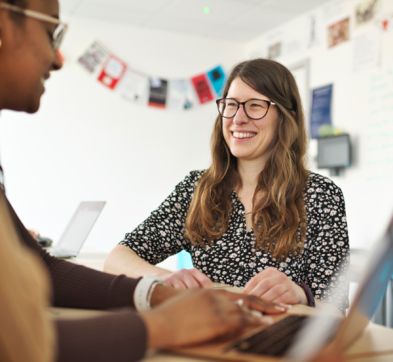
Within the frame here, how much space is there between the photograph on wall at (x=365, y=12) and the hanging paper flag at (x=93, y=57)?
2.07 m

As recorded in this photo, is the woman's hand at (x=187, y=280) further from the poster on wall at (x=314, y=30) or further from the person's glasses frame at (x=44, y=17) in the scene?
the poster on wall at (x=314, y=30)

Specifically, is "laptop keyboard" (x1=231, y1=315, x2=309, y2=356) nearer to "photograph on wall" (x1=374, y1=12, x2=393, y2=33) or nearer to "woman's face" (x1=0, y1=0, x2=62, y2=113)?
"woman's face" (x1=0, y1=0, x2=62, y2=113)

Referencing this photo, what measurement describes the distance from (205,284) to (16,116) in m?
3.02

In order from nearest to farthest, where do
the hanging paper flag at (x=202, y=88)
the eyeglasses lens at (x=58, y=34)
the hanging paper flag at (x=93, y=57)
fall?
the eyeglasses lens at (x=58, y=34) < the hanging paper flag at (x=93, y=57) < the hanging paper flag at (x=202, y=88)

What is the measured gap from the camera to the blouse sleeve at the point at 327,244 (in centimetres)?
126

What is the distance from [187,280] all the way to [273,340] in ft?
1.20

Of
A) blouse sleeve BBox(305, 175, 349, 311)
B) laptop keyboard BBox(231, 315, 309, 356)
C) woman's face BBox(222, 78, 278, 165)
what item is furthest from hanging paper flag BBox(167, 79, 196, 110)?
laptop keyboard BBox(231, 315, 309, 356)

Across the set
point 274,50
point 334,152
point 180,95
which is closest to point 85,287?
point 334,152

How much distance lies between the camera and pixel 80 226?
6.86 feet

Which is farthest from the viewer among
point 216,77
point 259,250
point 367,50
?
point 216,77

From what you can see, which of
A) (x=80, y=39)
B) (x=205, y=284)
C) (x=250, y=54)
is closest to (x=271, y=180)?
(x=205, y=284)

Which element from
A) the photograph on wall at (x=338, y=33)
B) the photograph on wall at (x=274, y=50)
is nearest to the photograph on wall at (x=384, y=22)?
the photograph on wall at (x=338, y=33)

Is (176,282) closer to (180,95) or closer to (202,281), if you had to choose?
(202,281)

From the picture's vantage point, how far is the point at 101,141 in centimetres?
375
